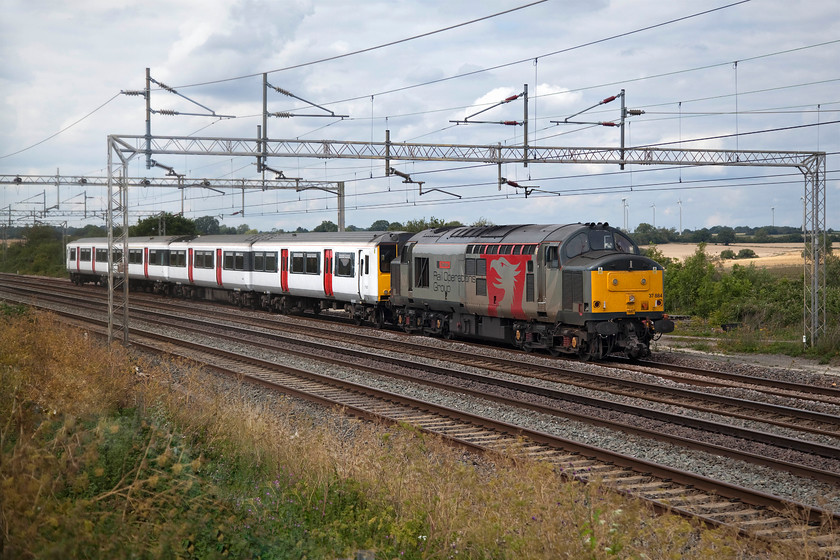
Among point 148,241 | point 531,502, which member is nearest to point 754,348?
point 531,502

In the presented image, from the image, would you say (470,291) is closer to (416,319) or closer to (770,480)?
(416,319)

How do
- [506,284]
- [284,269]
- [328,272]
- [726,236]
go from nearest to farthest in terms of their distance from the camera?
[506,284]
[328,272]
[284,269]
[726,236]

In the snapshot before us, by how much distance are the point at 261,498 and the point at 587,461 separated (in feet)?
16.5

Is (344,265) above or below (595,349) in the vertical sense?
above

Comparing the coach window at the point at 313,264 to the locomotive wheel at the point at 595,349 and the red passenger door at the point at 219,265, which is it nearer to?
the red passenger door at the point at 219,265

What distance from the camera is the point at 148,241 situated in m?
48.4

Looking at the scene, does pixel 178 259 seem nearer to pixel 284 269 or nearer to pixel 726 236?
pixel 284 269

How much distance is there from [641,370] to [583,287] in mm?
2392

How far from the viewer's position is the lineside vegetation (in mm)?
5598

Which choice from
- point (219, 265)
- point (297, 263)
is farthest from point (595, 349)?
point (219, 265)

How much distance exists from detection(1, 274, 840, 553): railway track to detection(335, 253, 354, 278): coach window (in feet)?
37.9

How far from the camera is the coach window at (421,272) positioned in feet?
82.7

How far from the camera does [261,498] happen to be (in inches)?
298

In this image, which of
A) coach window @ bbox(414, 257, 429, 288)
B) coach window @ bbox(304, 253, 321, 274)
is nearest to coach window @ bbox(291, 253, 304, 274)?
coach window @ bbox(304, 253, 321, 274)
